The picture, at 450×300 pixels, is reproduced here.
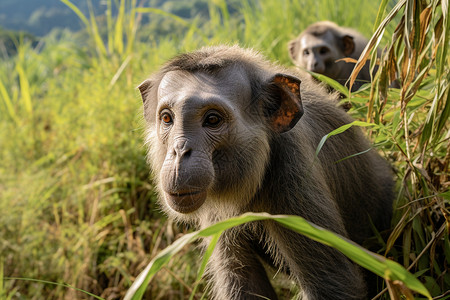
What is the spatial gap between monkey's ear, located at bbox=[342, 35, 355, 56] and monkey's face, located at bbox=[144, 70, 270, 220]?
342cm

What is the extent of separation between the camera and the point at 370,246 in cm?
375

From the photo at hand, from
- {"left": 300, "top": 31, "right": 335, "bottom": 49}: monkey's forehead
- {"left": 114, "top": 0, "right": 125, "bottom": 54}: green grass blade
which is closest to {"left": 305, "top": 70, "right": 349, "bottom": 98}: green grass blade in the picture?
{"left": 300, "top": 31, "right": 335, "bottom": 49}: monkey's forehead

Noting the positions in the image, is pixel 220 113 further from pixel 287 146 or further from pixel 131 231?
pixel 131 231

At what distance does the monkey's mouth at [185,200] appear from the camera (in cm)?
250

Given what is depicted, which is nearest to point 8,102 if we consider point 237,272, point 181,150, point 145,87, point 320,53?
point 320,53

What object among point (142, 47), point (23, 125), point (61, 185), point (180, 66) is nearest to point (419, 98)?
point (180, 66)

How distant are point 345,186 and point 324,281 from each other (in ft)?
2.97

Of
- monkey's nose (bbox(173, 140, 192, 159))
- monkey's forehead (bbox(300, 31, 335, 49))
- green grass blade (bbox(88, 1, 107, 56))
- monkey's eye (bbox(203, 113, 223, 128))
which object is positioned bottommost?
→ green grass blade (bbox(88, 1, 107, 56))

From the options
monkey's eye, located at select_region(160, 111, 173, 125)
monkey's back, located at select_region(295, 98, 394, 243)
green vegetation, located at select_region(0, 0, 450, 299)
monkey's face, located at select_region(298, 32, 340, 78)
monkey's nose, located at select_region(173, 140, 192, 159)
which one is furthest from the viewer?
monkey's face, located at select_region(298, 32, 340, 78)

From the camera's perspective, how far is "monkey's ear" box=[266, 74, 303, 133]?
2.91m

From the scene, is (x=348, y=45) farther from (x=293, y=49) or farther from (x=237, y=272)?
(x=237, y=272)

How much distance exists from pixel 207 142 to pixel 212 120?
0.42 ft

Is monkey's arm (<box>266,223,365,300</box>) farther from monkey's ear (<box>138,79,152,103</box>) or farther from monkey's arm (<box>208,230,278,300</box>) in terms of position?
monkey's ear (<box>138,79,152,103</box>)

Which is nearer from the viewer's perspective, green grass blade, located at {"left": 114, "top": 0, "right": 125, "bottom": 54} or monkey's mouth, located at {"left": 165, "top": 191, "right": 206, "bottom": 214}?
monkey's mouth, located at {"left": 165, "top": 191, "right": 206, "bottom": 214}
